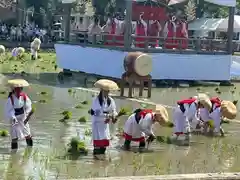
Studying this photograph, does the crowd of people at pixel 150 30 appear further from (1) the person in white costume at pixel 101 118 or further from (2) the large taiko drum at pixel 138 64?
(1) the person in white costume at pixel 101 118

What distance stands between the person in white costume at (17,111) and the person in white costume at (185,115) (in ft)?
9.43

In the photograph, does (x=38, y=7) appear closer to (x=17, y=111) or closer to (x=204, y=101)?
(x=204, y=101)

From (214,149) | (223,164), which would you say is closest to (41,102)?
(214,149)

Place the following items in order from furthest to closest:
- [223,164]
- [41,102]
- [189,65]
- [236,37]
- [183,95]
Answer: [236,37] → [189,65] → [183,95] → [41,102] → [223,164]

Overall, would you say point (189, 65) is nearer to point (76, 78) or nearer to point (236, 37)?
point (76, 78)

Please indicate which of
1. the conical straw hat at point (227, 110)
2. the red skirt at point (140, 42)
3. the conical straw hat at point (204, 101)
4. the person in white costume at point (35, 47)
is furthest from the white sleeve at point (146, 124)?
the person in white costume at point (35, 47)

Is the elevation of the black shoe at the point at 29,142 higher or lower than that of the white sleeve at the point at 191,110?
lower

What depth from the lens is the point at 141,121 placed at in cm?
1005

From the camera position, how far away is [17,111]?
9633 mm

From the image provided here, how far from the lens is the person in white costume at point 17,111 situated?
952 centimetres

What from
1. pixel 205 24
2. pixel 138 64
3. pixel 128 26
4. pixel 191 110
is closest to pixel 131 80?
pixel 138 64

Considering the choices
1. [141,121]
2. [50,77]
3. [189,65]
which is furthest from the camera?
[50,77]

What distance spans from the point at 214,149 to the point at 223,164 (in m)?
1.25

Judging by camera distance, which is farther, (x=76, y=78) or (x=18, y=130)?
(x=76, y=78)
